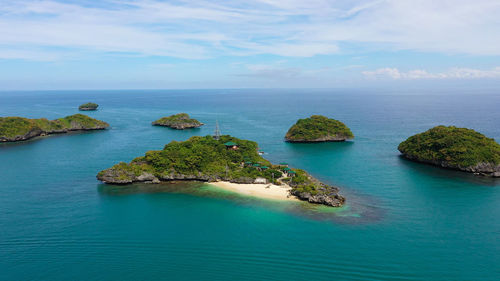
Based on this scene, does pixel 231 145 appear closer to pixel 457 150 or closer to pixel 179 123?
pixel 457 150

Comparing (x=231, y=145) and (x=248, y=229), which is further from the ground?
(x=231, y=145)

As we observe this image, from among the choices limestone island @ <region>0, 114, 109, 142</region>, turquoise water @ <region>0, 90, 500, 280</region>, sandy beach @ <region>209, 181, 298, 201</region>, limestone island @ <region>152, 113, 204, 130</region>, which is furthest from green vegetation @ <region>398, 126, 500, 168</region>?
limestone island @ <region>0, 114, 109, 142</region>

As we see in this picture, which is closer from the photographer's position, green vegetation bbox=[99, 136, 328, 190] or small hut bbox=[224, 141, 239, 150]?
green vegetation bbox=[99, 136, 328, 190]

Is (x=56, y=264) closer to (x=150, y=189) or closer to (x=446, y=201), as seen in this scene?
(x=150, y=189)

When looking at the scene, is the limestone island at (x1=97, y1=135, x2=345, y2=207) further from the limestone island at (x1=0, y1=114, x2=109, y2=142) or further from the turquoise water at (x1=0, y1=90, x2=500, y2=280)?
the limestone island at (x1=0, y1=114, x2=109, y2=142)

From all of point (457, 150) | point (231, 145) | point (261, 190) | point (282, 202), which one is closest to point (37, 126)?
point (231, 145)
